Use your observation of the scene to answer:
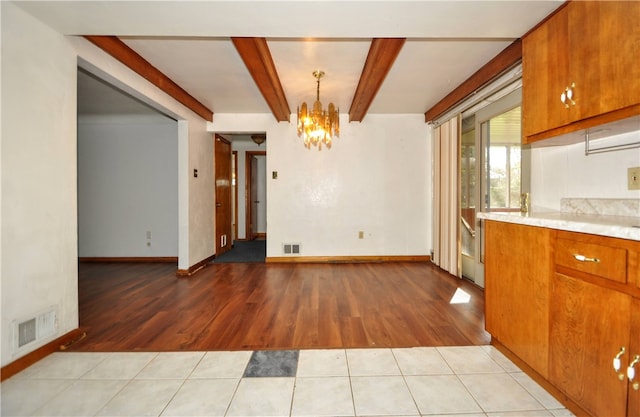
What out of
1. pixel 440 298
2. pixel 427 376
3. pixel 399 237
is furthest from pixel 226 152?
pixel 427 376

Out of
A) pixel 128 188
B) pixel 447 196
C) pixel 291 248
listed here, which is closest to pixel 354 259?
pixel 291 248

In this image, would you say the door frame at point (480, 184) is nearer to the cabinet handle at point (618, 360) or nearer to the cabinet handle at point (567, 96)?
the cabinet handle at point (567, 96)

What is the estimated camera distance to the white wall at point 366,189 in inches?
177

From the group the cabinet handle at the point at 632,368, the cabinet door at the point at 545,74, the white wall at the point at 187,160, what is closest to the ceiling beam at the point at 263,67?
the white wall at the point at 187,160

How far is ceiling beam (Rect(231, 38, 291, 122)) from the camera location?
2.26 metres

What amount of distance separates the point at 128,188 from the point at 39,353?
11.5 ft

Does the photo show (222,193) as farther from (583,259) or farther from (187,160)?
(583,259)

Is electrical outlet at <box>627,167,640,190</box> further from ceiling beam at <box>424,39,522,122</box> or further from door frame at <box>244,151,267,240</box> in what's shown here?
door frame at <box>244,151,267,240</box>

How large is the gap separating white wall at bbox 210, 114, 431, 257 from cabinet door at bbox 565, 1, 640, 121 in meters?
2.96

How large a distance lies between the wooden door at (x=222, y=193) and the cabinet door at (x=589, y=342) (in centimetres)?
464

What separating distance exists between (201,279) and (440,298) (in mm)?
2892

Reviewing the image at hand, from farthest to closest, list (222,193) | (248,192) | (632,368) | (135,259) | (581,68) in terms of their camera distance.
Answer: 1. (248,192)
2. (222,193)
3. (135,259)
4. (581,68)
5. (632,368)

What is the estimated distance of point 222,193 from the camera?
5164 mm

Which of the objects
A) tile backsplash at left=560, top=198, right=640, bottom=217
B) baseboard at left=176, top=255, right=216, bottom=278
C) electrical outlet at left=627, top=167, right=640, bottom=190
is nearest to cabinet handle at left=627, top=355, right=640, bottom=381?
tile backsplash at left=560, top=198, right=640, bottom=217
